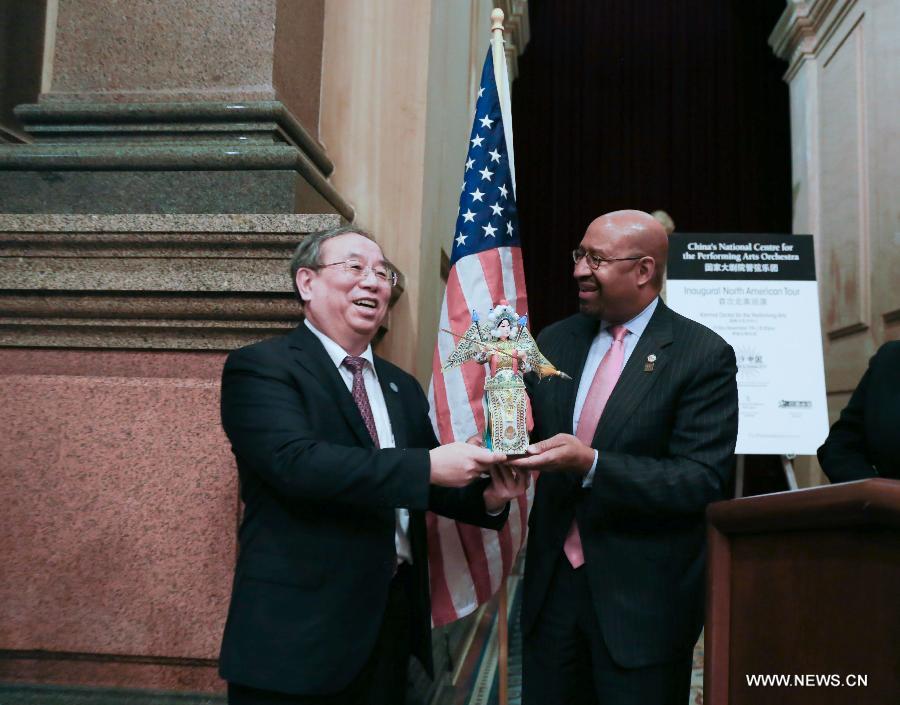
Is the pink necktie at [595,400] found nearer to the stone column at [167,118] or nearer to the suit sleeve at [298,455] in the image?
the suit sleeve at [298,455]

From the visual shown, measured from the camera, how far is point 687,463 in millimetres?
1828

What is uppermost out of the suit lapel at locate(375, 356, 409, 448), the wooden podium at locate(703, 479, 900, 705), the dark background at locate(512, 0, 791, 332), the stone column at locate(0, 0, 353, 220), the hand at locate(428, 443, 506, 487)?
the dark background at locate(512, 0, 791, 332)

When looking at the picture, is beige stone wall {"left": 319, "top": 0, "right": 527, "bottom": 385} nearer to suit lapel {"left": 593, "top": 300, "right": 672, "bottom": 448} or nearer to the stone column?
the stone column

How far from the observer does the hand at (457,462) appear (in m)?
1.67

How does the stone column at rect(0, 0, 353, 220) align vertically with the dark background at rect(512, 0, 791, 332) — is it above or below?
below

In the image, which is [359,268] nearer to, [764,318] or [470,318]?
[470,318]

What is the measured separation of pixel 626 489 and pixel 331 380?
777mm

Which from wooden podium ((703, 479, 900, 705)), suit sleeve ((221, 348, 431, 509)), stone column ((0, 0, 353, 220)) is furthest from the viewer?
stone column ((0, 0, 353, 220))

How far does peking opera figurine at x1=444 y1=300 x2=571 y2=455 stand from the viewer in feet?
5.75

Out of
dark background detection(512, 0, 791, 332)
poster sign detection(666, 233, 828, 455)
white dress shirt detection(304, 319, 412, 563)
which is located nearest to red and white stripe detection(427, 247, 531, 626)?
white dress shirt detection(304, 319, 412, 563)

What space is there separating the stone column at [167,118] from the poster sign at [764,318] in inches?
94.9

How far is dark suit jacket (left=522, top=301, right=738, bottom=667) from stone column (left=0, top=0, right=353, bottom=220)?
147cm

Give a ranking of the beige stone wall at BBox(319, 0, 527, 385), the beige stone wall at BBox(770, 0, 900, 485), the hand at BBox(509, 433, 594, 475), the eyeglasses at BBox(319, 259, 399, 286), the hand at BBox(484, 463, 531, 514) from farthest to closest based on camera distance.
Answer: the beige stone wall at BBox(770, 0, 900, 485), the beige stone wall at BBox(319, 0, 527, 385), the eyeglasses at BBox(319, 259, 399, 286), the hand at BBox(484, 463, 531, 514), the hand at BBox(509, 433, 594, 475)

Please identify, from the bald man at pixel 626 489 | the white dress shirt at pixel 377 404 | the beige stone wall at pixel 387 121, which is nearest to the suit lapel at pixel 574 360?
the bald man at pixel 626 489
